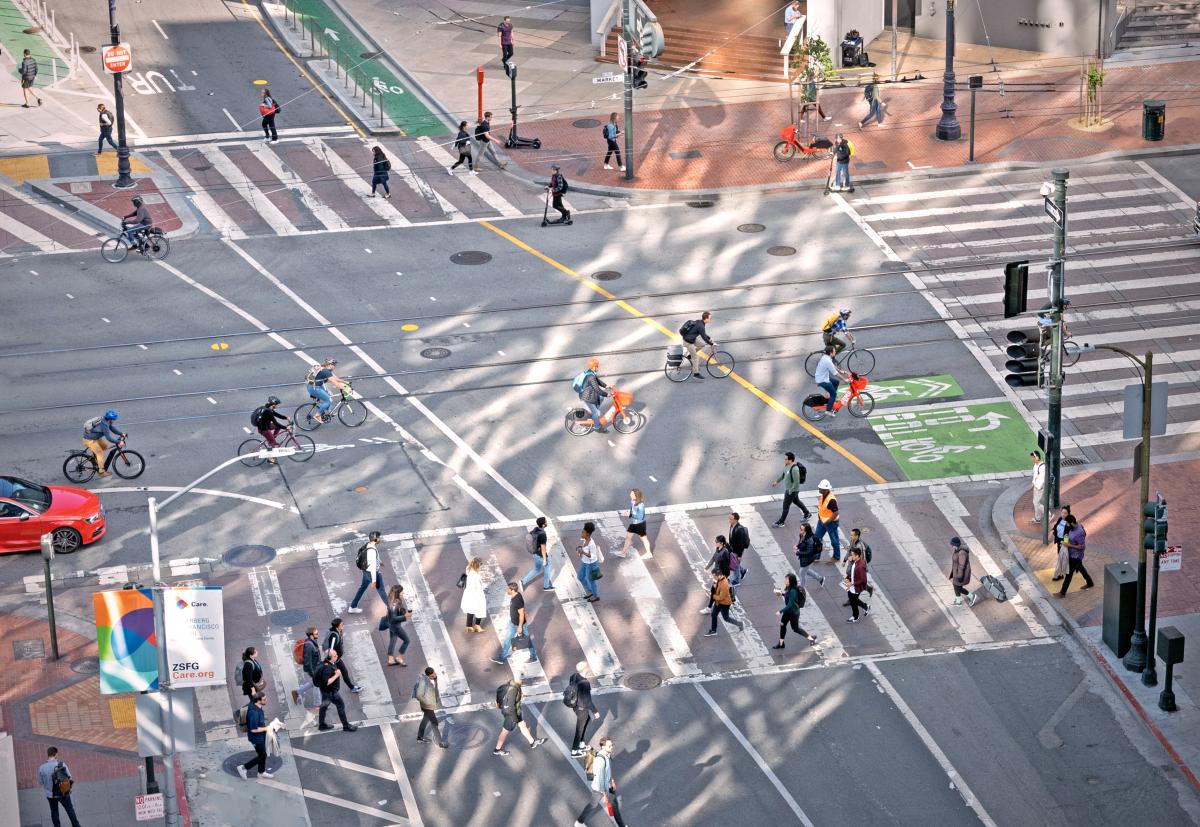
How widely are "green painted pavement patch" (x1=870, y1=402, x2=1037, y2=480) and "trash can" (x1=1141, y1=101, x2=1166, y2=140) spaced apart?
16032 mm

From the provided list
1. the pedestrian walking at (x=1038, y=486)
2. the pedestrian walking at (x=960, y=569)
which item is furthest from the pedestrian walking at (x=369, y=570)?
the pedestrian walking at (x=1038, y=486)

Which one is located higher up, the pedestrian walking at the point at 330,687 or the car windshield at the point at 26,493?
the car windshield at the point at 26,493

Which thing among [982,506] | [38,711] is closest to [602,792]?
[38,711]

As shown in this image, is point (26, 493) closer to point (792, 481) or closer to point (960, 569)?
point (792, 481)

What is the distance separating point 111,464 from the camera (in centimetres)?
3462

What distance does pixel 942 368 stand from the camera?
3844 cm

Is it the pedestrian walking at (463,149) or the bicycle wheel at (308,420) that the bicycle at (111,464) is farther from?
the pedestrian walking at (463,149)

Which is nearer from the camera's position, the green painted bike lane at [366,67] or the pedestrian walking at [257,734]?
the pedestrian walking at [257,734]

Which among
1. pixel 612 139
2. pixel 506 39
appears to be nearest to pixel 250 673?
pixel 612 139

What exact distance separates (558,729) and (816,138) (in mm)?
27188

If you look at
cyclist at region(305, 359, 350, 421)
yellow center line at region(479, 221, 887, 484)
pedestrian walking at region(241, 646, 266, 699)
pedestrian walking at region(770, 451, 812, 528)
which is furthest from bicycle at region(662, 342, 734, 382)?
pedestrian walking at region(241, 646, 266, 699)

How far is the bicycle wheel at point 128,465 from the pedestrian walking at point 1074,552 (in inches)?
657

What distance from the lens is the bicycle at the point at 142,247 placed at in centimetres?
4438

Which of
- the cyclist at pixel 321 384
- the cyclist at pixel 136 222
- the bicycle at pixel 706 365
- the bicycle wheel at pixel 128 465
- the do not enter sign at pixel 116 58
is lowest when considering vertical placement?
the bicycle wheel at pixel 128 465
